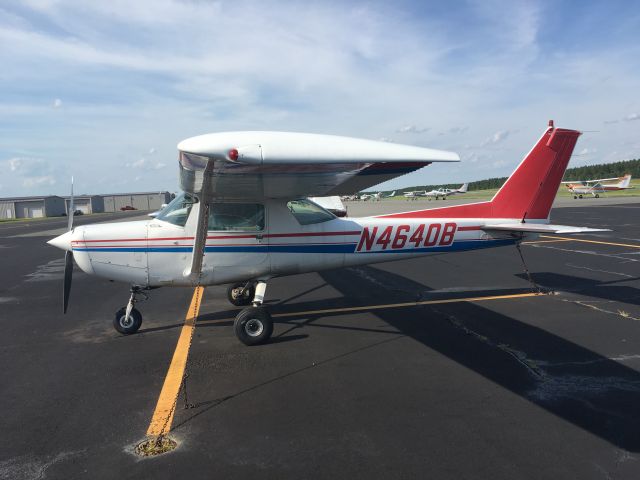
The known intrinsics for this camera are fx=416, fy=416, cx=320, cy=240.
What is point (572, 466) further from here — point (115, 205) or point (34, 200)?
point (115, 205)

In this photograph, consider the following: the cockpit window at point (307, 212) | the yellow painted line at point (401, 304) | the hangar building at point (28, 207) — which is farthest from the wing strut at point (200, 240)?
the hangar building at point (28, 207)

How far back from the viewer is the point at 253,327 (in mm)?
5578

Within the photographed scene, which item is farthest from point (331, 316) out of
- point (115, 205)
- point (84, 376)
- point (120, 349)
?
point (115, 205)

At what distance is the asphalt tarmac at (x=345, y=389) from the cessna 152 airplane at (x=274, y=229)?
0.82 m

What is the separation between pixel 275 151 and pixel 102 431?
2760 millimetres

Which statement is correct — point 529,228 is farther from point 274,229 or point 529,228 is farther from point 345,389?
point 345,389

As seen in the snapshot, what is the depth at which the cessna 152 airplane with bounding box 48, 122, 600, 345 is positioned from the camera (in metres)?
4.45

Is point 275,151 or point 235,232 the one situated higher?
point 275,151

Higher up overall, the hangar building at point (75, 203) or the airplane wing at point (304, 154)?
the airplane wing at point (304, 154)

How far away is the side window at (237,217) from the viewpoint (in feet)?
19.6

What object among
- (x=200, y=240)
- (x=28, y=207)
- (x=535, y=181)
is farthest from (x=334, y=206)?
(x=28, y=207)

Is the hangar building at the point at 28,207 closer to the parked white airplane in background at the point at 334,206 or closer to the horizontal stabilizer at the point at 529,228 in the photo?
the parked white airplane in background at the point at 334,206

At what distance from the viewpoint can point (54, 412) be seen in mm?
3855

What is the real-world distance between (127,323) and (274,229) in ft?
8.35
